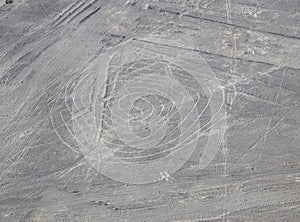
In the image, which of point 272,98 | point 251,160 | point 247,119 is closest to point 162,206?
point 251,160

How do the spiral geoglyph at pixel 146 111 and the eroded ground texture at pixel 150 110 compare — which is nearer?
the eroded ground texture at pixel 150 110

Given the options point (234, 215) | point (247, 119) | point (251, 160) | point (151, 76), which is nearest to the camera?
point (234, 215)

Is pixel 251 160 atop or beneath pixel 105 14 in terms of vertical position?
beneath

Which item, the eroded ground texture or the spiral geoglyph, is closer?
the eroded ground texture

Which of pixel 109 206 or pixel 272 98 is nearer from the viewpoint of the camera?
pixel 109 206

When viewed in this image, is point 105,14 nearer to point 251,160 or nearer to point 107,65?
point 107,65

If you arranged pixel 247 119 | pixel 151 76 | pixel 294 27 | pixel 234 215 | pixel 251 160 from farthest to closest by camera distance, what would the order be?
1. pixel 294 27
2. pixel 151 76
3. pixel 247 119
4. pixel 251 160
5. pixel 234 215

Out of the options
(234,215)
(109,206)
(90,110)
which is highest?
(90,110)
